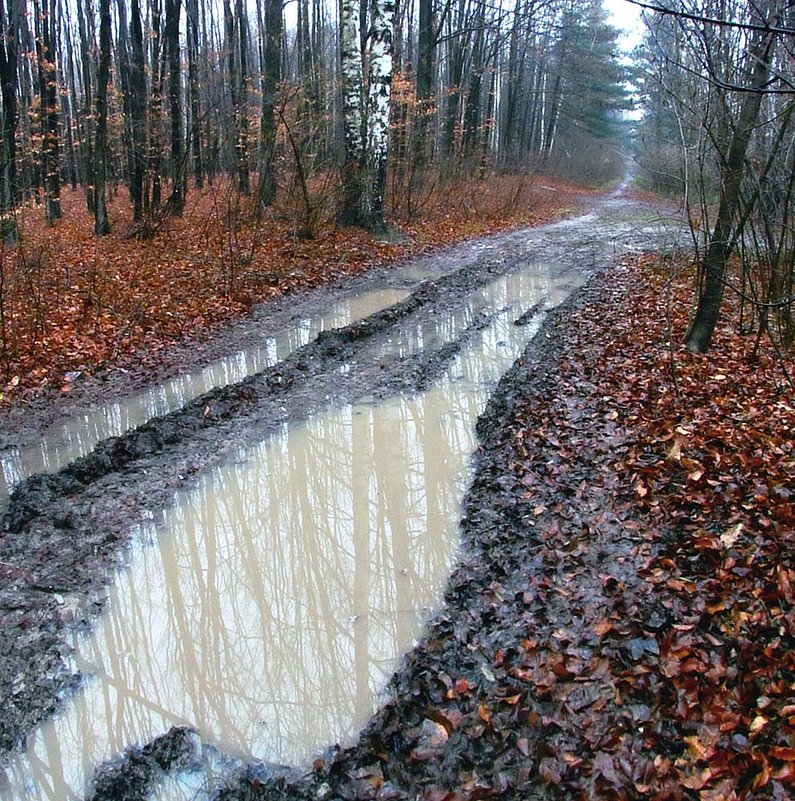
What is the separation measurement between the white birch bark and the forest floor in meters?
9.63

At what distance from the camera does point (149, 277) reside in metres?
10.6

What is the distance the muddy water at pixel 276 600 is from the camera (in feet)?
10.8

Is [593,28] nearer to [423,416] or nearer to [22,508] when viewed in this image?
[423,416]

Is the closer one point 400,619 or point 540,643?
point 540,643

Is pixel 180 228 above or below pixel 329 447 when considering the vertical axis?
above

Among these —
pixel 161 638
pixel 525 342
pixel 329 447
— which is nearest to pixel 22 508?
pixel 161 638

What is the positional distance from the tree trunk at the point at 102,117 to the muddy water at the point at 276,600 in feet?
34.9

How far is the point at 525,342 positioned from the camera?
8844mm

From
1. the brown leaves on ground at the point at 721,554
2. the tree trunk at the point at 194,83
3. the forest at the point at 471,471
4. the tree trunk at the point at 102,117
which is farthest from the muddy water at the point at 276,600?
the tree trunk at the point at 194,83

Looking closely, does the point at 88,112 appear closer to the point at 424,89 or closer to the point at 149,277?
the point at 424,89

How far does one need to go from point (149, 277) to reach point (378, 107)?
6.57 metres

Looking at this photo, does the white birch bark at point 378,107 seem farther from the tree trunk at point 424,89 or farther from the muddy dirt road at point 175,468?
the tree trunk at point 424,89

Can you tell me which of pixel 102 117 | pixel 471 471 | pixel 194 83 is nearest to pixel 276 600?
pixel 471 471

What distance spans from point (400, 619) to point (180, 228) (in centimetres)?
1281
